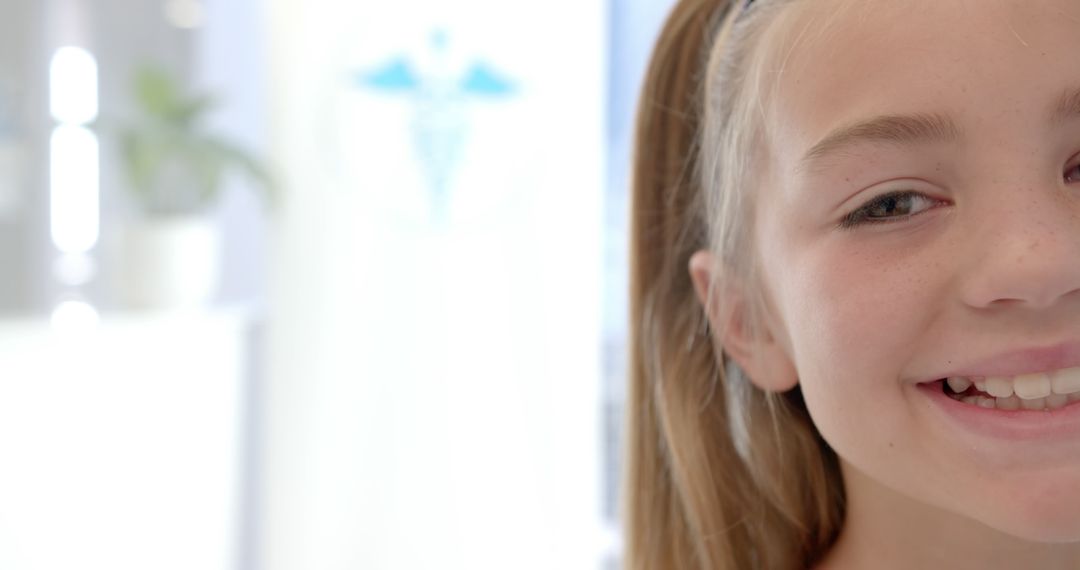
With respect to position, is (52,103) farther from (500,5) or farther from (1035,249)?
(1035,249)

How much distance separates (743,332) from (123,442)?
1812 mm

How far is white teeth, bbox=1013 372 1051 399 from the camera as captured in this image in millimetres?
773

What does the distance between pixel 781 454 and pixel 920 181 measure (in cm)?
34

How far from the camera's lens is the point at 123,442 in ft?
8.02

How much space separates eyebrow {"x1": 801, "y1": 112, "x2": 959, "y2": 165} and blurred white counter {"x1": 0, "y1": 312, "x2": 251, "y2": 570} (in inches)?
69.3

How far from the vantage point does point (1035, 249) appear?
2.41ft

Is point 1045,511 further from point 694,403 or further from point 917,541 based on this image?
point 694,403

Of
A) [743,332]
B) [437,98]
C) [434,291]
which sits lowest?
[743,332]

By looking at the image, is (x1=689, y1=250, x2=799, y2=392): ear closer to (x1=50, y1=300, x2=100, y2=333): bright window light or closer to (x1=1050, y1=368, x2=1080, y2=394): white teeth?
(x1=1050, y1=368, x2=1080, y2=394): white teeth

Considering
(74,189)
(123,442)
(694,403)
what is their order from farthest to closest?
(74,189)
(123,442)
(694,403)

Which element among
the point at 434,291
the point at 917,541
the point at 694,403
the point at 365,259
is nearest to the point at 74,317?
the point at 365,259

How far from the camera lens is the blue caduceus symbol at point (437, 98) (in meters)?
2.67

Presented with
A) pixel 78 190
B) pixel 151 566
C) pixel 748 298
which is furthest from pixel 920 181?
pixel 78 190

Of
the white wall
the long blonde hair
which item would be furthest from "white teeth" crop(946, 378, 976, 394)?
the white wall
